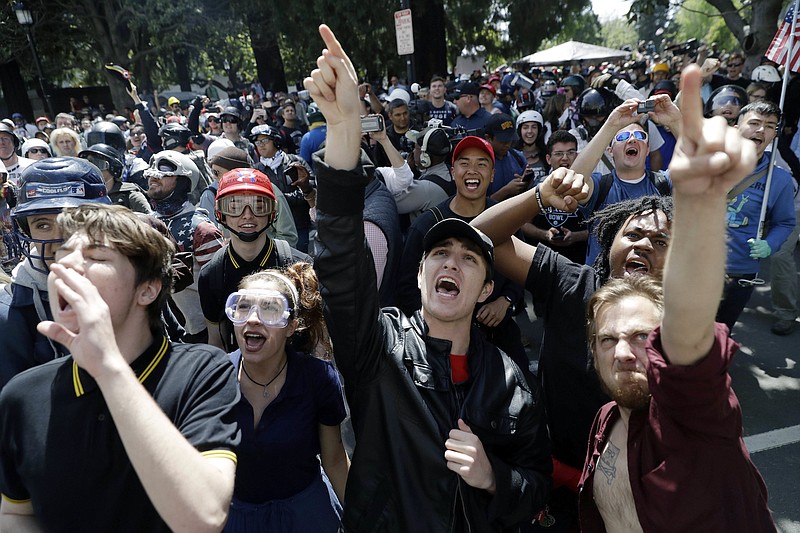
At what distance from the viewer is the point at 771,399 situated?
4.23 metres

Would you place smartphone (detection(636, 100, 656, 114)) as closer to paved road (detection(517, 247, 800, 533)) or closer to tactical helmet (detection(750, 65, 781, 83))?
paved road (detection(517, 247, 800, 533))

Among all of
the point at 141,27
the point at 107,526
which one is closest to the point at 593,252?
the point at 107,526

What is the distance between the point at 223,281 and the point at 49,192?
100 cm

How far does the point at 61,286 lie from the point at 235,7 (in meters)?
22.6

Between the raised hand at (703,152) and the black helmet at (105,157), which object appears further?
the black helmet at (105,157)

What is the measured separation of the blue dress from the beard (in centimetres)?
119

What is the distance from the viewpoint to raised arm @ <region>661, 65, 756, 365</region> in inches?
41.6

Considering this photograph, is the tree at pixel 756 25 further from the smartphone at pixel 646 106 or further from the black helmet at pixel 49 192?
the black helmet at pixel 49 192

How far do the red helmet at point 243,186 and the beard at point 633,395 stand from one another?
2.43 m

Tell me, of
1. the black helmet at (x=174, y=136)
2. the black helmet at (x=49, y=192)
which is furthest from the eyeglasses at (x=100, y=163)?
the black helmet at (x=49, y=192)

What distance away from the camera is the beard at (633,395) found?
1601 mm

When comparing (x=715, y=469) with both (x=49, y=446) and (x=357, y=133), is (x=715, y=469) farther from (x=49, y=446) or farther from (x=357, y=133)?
(x=49, y=446)

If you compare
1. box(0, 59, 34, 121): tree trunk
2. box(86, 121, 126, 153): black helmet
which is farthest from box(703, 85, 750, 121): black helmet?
box(0, 59, 34, 121): tree trunk

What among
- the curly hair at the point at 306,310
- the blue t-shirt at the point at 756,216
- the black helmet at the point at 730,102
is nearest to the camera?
the curly hair at the point at 306,310
